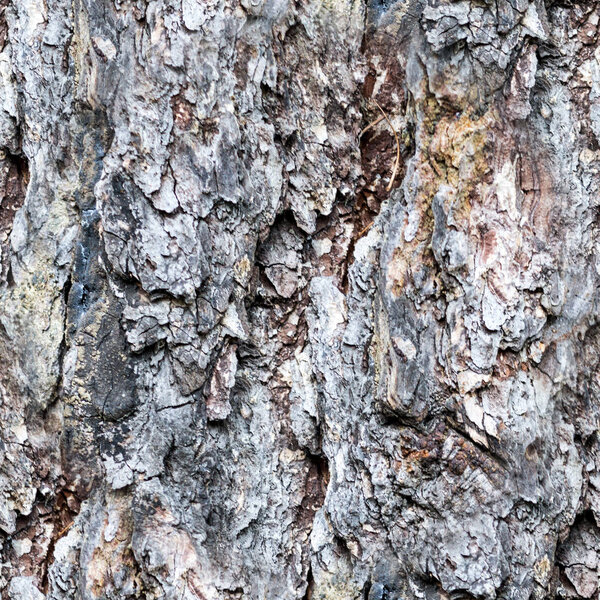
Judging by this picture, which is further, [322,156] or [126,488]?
[322,156]

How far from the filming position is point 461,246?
1.60 meters

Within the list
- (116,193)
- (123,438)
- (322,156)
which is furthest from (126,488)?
(322,156)

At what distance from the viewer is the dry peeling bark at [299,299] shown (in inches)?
62.8

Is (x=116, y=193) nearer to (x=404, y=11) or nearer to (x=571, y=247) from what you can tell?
(x=404, y=11)

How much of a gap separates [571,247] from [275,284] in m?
0.77

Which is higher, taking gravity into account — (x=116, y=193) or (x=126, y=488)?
(x=116, y=193)

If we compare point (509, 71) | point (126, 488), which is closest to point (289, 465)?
point (126, 488)

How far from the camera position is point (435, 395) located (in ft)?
5.29

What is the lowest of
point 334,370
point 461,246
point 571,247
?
point 334,370

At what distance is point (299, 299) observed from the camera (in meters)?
1.76

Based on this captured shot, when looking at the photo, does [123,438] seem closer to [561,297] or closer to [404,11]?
[561,297]

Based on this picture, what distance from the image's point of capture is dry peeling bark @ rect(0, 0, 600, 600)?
5.24 ft

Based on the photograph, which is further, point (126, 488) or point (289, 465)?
point (289, 465)

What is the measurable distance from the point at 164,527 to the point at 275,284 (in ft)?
2.20
